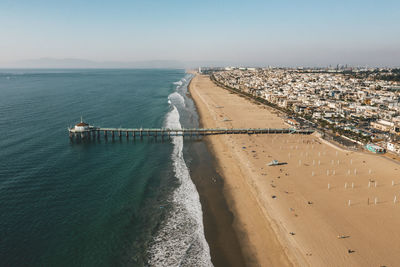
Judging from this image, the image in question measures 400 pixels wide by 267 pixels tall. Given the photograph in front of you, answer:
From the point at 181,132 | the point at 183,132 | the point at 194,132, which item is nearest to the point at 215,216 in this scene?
the point at 183,132

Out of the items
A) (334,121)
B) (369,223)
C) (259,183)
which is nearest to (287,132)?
(334,121)

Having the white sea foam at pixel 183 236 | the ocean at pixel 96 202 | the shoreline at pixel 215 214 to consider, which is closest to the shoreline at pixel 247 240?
the shoreline at pixel 215 214

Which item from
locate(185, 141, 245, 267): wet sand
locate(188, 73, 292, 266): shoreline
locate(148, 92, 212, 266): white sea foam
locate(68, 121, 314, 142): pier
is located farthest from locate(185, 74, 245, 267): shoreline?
locate(68, 121, 314, 142): pier

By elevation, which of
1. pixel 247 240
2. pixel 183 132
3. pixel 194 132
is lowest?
pixel 247 240

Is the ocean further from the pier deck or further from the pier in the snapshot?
the pier deck

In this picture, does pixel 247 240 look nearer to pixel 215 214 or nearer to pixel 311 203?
pixel 215 214
